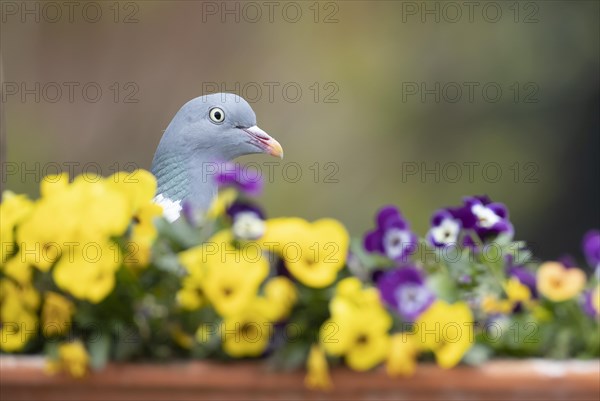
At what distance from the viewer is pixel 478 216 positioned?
1397mm

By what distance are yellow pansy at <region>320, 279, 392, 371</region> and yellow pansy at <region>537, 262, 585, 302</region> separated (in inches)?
8.5

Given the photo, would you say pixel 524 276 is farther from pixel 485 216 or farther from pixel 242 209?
pixel 242 209

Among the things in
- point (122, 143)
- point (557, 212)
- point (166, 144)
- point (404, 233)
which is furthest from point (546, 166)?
point (404, 233)

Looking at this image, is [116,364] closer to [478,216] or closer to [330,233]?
[330,233]

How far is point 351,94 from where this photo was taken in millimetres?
6543

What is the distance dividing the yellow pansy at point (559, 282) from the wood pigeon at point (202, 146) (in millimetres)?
715

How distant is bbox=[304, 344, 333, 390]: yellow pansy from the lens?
1.05m

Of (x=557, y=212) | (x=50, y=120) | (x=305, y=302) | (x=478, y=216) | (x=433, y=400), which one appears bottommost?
(x=433, y=400)

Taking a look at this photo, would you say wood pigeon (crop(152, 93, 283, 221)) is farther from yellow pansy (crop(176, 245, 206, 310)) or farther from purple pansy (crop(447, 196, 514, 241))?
yellow pansy (crop(176, 245, 206, 310))

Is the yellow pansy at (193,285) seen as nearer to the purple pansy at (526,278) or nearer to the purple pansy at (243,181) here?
the purple pansy at (243,181)

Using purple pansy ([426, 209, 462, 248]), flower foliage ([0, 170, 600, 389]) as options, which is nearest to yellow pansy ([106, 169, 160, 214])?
flower foliage ([0, 170, 600, 389])

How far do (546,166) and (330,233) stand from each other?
6.03m

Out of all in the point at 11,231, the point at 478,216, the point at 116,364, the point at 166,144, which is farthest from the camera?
the point at 166,144

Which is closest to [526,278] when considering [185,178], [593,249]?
[593,249]
